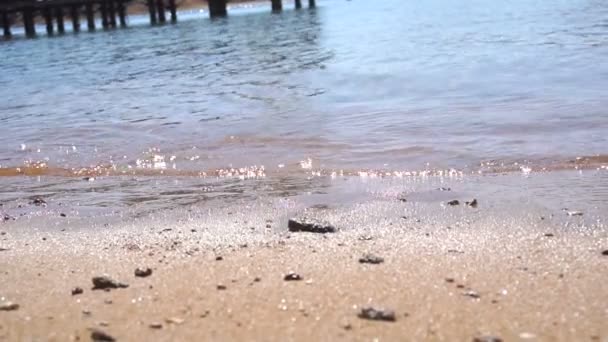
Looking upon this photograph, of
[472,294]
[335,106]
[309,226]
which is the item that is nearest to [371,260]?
[472,294]

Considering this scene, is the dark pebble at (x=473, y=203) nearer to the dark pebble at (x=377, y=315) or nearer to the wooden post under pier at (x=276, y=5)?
the dark pebble at (x=377, y=315)

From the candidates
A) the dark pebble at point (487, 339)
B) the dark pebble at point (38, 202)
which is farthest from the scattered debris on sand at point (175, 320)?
the dark pebble at point (38, 202)

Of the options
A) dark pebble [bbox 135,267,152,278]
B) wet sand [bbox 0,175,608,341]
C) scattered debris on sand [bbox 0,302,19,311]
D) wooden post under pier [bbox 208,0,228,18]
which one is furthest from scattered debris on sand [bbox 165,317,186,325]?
wooden post under pier [bbox 208,0,228,18]

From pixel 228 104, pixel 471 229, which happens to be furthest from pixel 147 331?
pixel 228 104

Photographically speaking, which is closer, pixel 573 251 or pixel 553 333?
pixel 553 333

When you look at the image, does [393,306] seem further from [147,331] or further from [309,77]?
[309,77]

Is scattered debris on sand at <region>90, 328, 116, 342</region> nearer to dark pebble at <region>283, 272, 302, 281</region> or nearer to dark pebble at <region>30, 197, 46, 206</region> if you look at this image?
dark pebble at <region>283, 272, 302, 281</region>
